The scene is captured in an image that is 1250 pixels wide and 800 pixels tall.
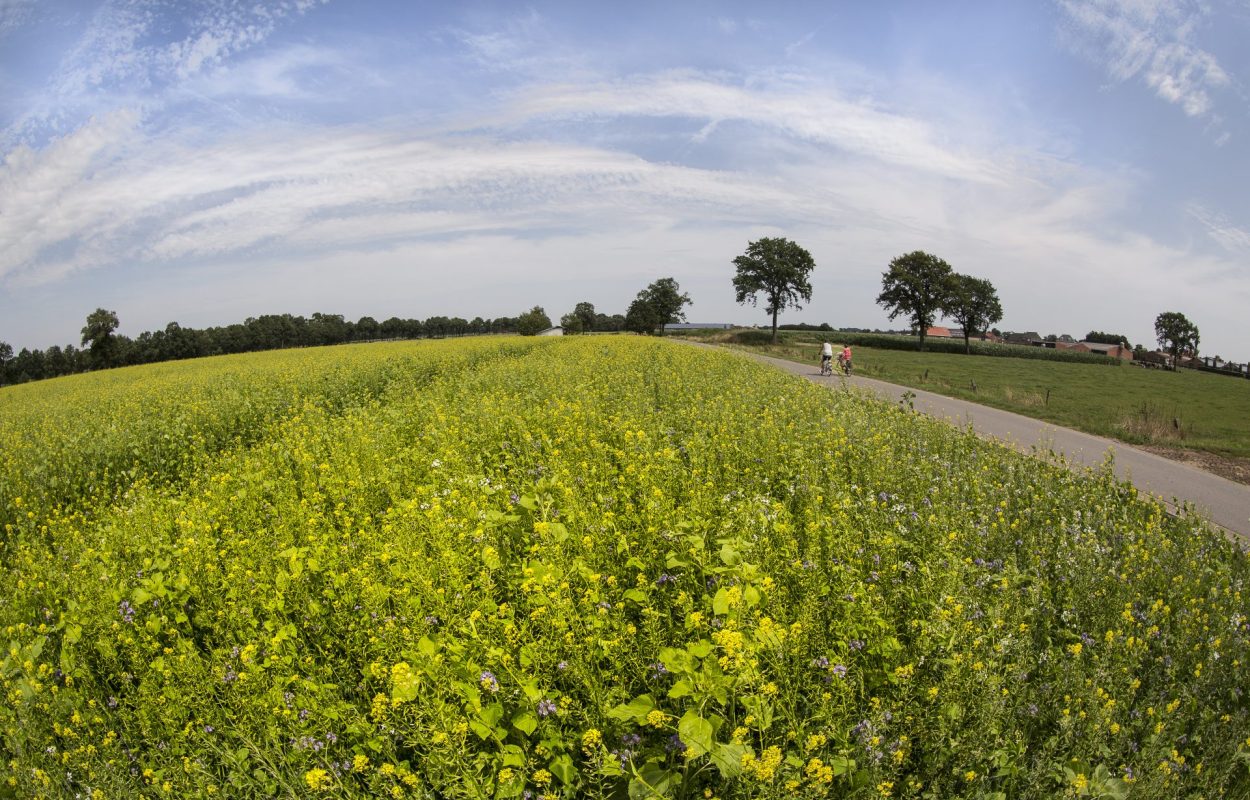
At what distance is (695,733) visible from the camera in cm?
234

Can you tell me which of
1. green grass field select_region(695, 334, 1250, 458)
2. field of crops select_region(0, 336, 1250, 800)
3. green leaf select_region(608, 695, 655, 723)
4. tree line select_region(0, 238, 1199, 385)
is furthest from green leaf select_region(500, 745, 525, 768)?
tree line select_region(0, 238, 1199, 385)

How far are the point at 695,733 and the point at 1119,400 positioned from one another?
36.0 m

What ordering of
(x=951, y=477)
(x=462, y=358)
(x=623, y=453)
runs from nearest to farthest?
(x=623, y=453) < (x=951, y=477) < (x=462, y=358)

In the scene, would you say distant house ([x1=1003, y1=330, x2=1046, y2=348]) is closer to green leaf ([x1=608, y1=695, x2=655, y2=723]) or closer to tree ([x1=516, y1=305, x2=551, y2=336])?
tree ([x1=516, y1=305, x2=551, y2=336])

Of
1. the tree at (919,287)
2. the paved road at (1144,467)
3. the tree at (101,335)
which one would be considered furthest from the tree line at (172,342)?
the paved road at (1144,467)

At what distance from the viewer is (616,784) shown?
2656 millimetres

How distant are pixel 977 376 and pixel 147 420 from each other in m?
47.9

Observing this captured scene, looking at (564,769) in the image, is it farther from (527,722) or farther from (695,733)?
(695,733)

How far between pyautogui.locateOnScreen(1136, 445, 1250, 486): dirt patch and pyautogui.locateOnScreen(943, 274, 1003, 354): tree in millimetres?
71721

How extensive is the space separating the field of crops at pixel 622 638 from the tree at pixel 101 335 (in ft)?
282

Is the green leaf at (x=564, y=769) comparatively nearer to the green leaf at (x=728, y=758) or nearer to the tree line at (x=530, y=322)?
the green leaf at (x=728, y=758)

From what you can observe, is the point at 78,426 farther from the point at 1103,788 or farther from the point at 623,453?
the point at 1103,788

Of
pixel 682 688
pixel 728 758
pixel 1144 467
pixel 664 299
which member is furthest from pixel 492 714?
pixel 664 299

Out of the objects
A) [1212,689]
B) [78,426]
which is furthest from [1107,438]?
[78,426]
